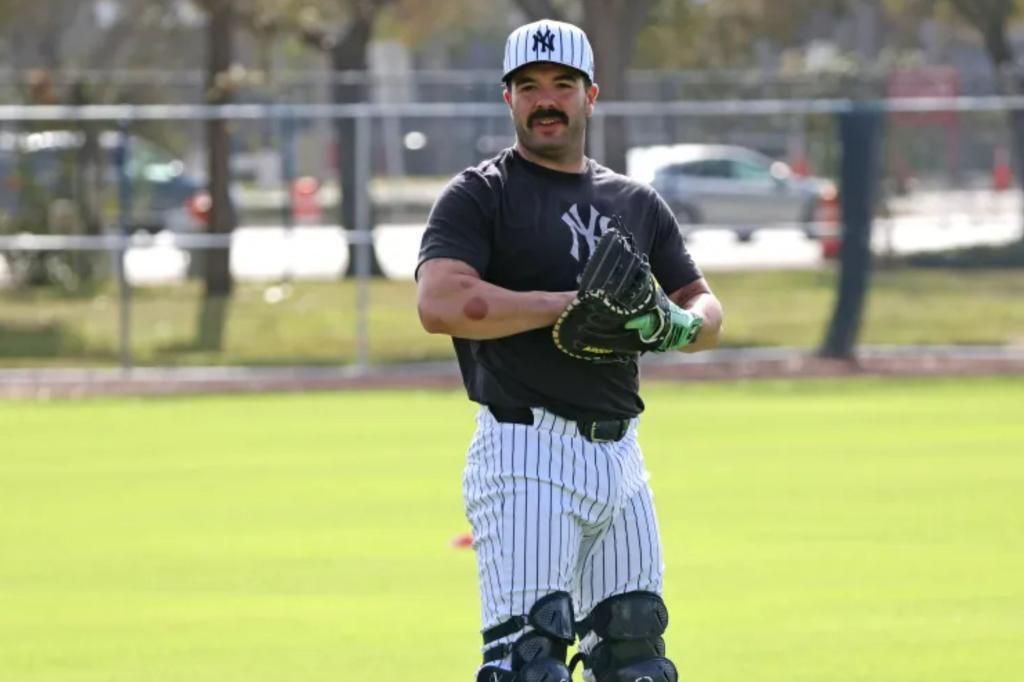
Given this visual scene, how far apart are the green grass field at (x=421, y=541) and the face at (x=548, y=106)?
2740 mm

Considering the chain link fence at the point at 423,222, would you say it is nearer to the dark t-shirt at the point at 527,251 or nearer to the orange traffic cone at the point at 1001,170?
the orange traffic cone at the point at 1001,170

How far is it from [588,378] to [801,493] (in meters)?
7.31

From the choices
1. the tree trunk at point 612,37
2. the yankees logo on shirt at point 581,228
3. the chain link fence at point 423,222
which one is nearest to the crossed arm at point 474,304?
the yankees logo on shirt at point 581,228

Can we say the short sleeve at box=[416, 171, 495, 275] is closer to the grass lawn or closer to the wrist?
the wrist

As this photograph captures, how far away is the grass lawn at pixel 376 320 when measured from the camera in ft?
76.2

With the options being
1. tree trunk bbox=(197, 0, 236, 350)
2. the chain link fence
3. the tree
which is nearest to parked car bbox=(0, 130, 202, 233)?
the chain link fence

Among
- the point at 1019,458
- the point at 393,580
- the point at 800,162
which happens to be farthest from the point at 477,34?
the point at 393,580

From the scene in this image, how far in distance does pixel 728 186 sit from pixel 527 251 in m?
→ 21.6

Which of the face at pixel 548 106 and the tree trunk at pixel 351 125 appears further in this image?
the tree trunk at pixel 351 125

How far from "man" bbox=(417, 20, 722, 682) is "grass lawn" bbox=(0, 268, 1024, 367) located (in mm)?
16209

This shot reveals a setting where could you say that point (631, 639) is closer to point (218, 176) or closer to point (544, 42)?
point (544, 42)

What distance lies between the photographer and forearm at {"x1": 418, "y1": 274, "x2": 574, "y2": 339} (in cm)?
578

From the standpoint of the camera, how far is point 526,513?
588 centimetres

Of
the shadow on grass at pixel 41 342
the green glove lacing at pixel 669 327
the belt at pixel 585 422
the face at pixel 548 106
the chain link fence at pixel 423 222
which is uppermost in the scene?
the chain link fence at pixel 423 222
